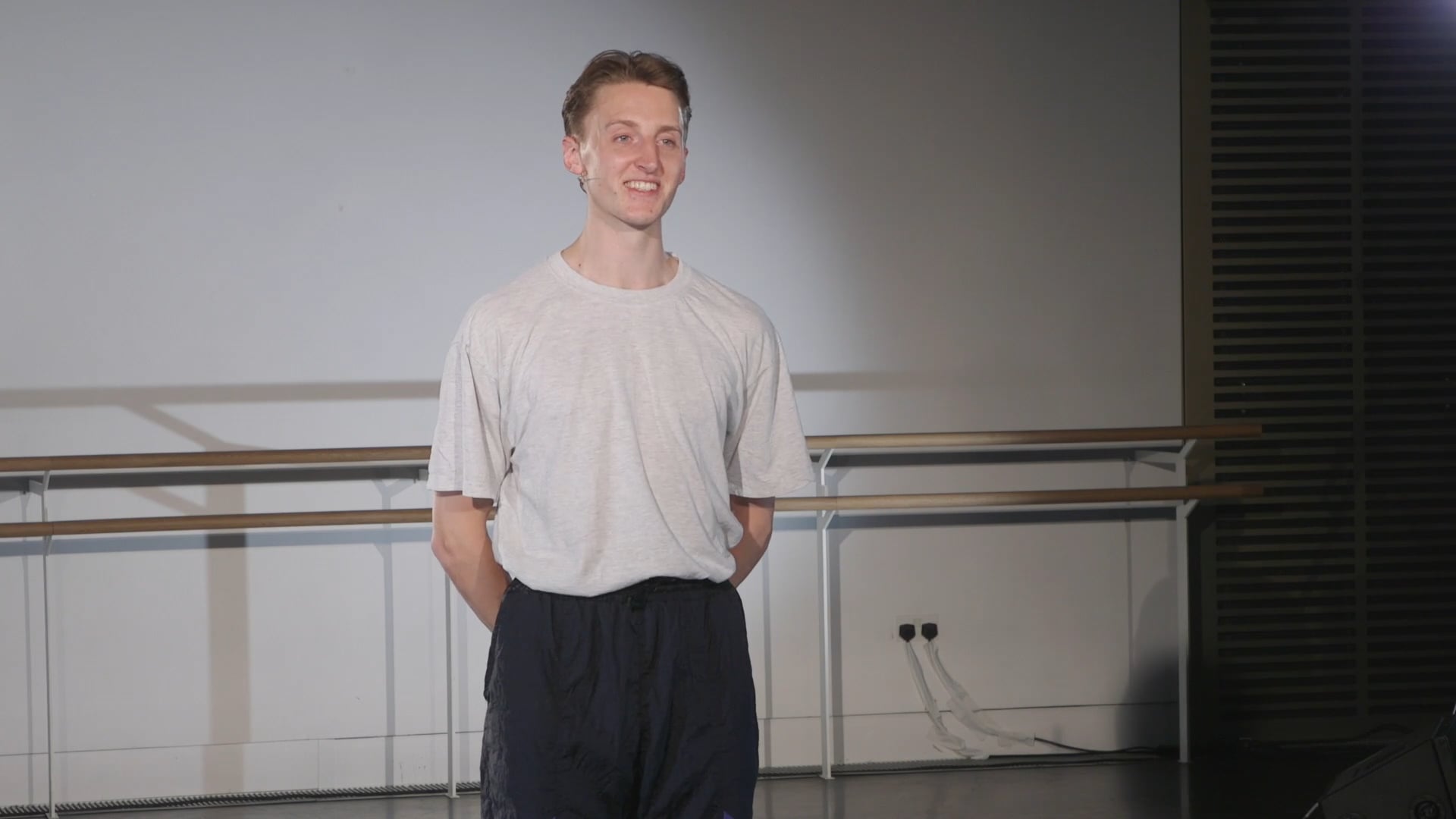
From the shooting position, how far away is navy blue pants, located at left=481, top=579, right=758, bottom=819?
143cm

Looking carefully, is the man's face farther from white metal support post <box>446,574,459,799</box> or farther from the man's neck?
white metal support post <box>446,574,459,799</box>

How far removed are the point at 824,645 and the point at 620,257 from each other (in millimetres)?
2506

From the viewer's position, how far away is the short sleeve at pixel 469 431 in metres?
1.50

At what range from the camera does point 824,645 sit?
151 inches

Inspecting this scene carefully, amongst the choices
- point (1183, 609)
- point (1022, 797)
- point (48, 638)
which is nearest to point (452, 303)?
point (48, 638)

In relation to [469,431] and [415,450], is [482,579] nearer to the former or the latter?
[469,431]

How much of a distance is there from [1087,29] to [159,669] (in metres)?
3.35

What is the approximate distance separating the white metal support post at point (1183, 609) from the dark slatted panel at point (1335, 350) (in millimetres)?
241

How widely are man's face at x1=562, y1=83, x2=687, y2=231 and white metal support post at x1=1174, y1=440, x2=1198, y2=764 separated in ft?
9.19

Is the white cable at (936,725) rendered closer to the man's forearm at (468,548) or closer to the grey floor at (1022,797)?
the grey floor at (1022,797)

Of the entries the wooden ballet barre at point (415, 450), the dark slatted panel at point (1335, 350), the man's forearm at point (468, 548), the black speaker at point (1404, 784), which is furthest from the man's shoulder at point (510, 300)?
the dark slatted panel at point (1335, 350)

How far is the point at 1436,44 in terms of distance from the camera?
14.0 ft

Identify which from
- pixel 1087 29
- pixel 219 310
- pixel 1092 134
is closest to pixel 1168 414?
pixel 1092 134

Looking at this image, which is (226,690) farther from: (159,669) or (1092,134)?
(1092,134)
